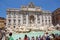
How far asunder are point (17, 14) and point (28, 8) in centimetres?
392

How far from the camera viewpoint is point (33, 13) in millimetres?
52688

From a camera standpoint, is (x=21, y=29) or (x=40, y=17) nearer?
(x=21, y=29)

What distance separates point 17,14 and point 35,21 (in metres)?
5.76

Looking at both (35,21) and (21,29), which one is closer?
(21,29)

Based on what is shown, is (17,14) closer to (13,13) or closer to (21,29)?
(13,13)

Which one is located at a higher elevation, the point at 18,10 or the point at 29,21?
the point at 18,10

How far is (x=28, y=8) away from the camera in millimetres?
52938

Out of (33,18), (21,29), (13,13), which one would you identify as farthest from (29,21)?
(21,29)

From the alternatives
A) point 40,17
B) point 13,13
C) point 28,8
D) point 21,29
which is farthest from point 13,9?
point 21,29

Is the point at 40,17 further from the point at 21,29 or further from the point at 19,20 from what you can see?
the point at 21,29

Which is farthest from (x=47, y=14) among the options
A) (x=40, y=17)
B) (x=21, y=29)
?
(x=21, y=29)

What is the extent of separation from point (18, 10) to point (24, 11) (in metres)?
1.80

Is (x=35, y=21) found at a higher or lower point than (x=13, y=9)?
lower

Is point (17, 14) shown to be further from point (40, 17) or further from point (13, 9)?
point (40, 17)
